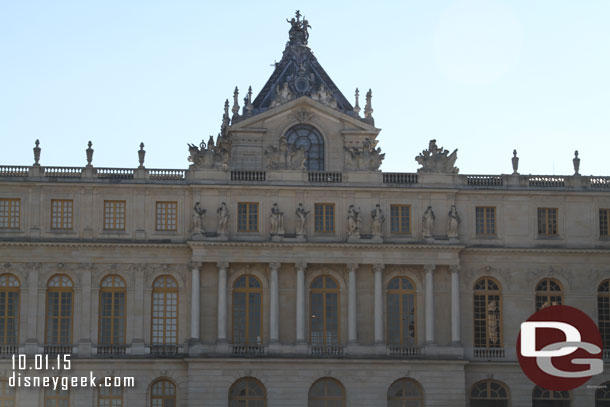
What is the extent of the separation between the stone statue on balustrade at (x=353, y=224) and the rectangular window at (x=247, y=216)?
220 inches

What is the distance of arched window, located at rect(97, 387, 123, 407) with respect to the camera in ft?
233

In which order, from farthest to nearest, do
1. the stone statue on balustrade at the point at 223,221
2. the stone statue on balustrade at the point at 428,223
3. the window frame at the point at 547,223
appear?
the window frame at the point at 547,223, the stone statue on balustrade at the point at 428,223, the stone statue on balustrade at the point at 223,221

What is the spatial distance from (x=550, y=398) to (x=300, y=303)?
16.0 metres

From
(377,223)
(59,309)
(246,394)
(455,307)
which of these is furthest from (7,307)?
(455,307)

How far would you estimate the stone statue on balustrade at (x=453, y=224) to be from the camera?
242 feet

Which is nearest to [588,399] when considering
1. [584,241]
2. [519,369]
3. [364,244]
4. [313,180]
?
[519,369]

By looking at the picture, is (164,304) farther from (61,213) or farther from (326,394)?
(326,394)

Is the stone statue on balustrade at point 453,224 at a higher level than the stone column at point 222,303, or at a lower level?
higher

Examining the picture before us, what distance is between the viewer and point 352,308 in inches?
2862

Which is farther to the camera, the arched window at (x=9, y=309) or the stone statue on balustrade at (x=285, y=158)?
the stone statue on balustrade at (x=285, y=158)

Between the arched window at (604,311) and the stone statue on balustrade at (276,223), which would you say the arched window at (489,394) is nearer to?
the arched window at (604,311)

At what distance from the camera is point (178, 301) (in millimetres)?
72875

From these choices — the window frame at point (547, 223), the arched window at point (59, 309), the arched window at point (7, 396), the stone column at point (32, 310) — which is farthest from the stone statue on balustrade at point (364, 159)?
the arched window at point (7, 396)

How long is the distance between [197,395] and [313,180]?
14.6 m
